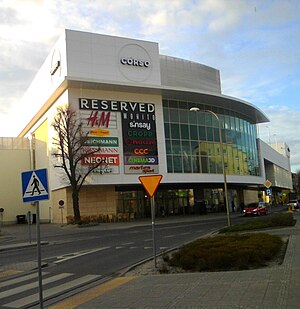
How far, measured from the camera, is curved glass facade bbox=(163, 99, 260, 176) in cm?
5128

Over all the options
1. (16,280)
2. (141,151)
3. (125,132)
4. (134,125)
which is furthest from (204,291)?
(134,125)

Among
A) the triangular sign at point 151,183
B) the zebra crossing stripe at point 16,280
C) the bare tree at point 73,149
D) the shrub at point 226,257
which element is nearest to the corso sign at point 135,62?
the bare tree at point 73,149

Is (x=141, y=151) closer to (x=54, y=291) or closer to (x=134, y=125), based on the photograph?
(x=134, y=125)

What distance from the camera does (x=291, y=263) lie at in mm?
10469

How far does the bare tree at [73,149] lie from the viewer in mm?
42562

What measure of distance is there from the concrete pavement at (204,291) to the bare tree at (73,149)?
106 ft

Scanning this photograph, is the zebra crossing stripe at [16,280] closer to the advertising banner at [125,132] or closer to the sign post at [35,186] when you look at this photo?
the sign post at [35,186]

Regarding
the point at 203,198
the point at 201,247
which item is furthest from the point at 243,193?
the point at 201,247

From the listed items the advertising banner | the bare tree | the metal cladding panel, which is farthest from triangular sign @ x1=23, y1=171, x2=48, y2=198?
the metal cladding panel

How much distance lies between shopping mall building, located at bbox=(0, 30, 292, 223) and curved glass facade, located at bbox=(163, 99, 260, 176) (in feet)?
0.40

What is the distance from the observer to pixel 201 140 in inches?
2131

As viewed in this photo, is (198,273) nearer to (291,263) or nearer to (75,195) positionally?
(291,263)

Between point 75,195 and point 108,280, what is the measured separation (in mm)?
32037

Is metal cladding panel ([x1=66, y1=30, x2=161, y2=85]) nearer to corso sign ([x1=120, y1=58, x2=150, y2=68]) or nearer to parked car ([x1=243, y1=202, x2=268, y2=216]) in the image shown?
corso sign ([x1=120, y1=58, x2=150, y2=68])
